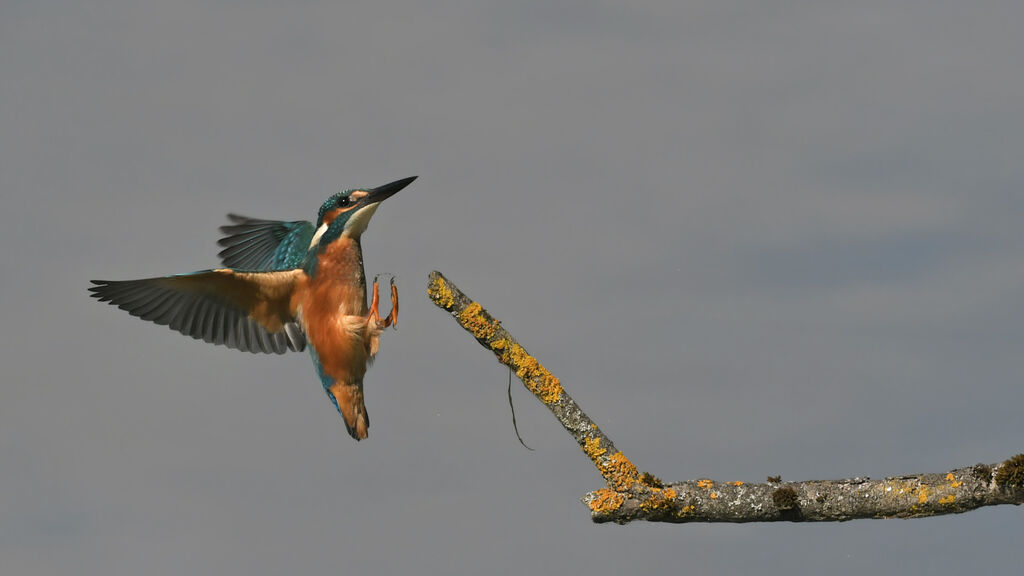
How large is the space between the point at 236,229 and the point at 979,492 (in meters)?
5.93

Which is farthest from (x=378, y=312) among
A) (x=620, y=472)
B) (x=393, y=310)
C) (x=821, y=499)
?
(x=821, y=499)

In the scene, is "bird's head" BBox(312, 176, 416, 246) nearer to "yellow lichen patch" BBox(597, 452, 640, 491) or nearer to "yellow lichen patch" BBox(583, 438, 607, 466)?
"yellow lichen patch" BBox(583, 438, 607, 466)

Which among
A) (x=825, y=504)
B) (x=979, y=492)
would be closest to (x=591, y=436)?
(x=825, y=504)

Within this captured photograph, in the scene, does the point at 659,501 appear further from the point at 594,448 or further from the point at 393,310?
the point at 393,310

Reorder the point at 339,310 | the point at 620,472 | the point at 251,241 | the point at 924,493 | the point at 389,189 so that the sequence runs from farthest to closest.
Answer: the point at 251,241, the point at 389,189, the point at 339,310, the point at 620,472, the point at 924,493

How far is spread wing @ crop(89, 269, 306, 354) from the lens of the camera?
645 centimetres

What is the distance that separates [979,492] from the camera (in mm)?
5645

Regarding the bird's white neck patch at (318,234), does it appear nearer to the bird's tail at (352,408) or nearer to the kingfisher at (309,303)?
the kingfisher at (309,303)

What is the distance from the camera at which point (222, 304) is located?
263 inches

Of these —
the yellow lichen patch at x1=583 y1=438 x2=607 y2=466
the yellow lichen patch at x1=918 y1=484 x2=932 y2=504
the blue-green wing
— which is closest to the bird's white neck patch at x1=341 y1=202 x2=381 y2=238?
the blue-green wing

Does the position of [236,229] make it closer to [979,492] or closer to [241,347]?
[241,347]

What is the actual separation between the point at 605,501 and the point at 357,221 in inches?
97.5

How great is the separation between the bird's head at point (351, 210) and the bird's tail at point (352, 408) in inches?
38.7

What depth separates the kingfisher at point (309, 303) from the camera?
6.32 m
